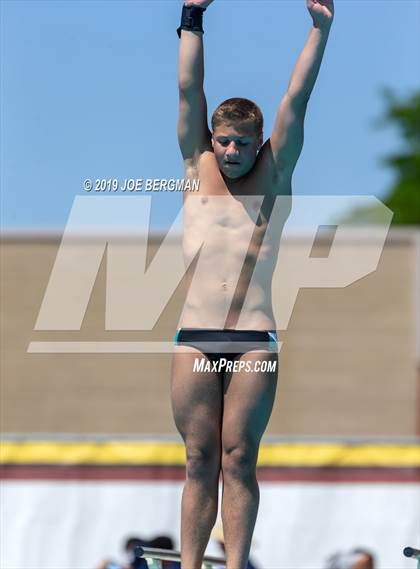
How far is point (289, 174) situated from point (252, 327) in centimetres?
66

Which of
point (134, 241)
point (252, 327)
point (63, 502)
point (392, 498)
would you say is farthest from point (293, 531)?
point (134, 241)

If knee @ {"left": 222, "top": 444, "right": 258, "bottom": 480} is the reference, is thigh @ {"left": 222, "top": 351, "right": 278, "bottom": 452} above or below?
above

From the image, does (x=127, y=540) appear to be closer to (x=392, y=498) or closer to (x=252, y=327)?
(x=392, y=498)

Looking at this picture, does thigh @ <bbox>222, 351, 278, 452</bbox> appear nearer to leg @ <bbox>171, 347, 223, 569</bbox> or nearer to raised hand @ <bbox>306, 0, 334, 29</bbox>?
leg @ <bbox>171, 347, 223, 569</bbox>

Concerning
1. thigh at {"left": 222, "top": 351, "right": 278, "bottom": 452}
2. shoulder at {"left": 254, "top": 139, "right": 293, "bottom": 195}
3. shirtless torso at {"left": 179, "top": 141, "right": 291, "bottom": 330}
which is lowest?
thigh at {"left": 222, "top": 351, "right": 278, "bottom": 452}

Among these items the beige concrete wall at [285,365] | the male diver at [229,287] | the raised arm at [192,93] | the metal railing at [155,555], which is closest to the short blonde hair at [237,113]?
the male diver at [229,287]

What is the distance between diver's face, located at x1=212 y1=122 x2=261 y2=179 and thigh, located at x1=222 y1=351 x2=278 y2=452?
2.52ft

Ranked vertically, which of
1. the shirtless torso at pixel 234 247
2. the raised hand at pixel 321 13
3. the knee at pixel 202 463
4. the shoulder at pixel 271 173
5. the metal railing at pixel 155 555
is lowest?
the metal railing at pixel 155 555

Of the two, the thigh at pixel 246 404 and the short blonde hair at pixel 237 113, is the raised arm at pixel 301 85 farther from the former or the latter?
the thigh at pixel 246 404

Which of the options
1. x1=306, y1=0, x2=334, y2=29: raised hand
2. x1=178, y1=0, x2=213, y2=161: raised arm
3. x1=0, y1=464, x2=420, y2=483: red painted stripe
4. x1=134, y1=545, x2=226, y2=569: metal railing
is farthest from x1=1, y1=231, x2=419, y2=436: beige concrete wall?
x1=306, y1=0, x2=334, y2=29: raised hand

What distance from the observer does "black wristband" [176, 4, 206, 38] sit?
18.3ft

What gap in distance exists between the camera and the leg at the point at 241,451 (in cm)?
540

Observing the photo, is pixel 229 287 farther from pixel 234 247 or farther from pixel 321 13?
pixel 321 13

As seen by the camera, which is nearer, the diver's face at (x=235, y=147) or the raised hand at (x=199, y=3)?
the diver's face at (x=235, y=147)
